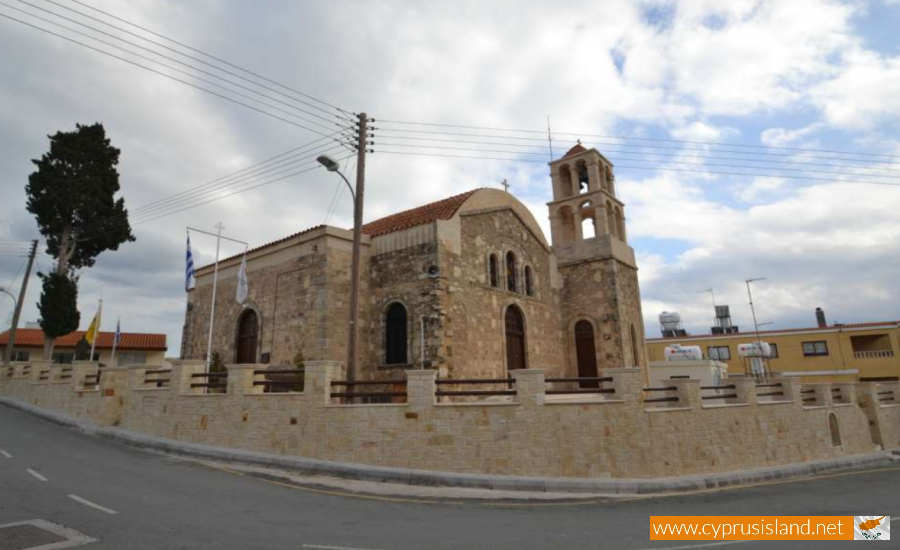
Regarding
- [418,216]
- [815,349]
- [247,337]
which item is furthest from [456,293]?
[815,349]

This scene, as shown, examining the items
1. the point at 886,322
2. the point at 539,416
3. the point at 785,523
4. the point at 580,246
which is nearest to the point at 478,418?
the point at 539,416

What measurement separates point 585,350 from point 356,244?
1337cm

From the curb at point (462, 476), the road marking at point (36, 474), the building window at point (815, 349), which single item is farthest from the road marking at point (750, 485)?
the building window at point (815, 349)

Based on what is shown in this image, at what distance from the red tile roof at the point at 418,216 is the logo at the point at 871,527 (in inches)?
515

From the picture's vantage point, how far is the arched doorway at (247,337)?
18359 mm

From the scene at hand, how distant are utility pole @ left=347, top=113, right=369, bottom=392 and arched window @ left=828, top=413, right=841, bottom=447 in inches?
674

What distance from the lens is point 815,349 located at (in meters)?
36.2

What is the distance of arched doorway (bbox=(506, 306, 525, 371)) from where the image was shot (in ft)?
60.3

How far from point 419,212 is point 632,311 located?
1170 cm

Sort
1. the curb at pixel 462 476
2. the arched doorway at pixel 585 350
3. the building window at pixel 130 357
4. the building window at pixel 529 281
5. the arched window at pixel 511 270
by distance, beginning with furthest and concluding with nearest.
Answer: the building window at pixel 130 357
the arched doorway at pixel 585 350
the building window at pixel 529 281
the arched window at pixel 511 270
the curb at pixel 462 476

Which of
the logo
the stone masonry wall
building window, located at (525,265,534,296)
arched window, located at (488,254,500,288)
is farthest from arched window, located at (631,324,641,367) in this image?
the logo

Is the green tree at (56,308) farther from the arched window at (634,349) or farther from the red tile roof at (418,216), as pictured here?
the arched window at (634,349)

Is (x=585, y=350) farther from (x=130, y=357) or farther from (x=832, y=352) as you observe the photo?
(x=130, y=357)

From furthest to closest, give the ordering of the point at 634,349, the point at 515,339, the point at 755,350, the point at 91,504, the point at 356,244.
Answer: the point at 755,350, the point at 634,349, the point at 515,339, the point at 356,244, the point at 91,504
